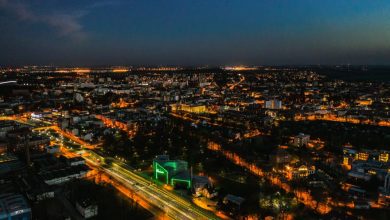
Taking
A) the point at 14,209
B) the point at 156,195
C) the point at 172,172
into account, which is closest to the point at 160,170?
the point at 172,172

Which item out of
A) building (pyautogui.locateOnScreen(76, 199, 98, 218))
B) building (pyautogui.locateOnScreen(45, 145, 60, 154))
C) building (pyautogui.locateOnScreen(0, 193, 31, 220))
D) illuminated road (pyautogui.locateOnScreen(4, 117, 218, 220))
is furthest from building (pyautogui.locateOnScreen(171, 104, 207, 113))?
building (pyautogui.locateOnScreen(0, 193, 31, 220))

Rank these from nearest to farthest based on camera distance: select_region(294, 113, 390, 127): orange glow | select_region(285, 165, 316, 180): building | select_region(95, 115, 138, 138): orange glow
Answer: select_region(285, 165, 316, 180): building, select_region(95, 115, 138, 138): orange glow, select_region(294, 113, 390, 127): orange glow

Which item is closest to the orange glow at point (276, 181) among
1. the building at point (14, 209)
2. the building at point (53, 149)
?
the building at point (53, 149)

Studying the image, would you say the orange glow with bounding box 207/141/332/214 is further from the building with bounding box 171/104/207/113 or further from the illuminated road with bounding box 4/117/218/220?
the building with bounding box 171/104/207/113

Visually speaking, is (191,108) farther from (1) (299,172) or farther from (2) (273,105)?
(1) (299,172)

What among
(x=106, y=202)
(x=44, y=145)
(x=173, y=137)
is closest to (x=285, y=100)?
(x=173, y=137)

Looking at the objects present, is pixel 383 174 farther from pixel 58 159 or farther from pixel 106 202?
pixel 58 159
